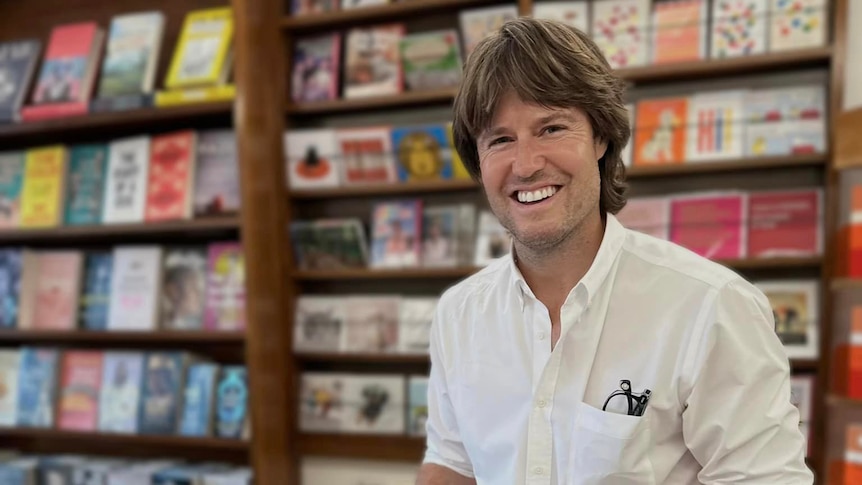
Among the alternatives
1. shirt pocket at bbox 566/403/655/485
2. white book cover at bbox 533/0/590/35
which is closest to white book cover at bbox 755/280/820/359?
white book cover at bbox 533/0/590/35

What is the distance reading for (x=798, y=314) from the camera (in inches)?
82.3

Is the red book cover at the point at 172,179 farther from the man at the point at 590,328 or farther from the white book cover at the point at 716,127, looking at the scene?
the white book cover at the point at 716,127

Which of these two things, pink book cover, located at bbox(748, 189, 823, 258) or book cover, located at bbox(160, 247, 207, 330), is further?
book cover, located at bbox(160, 247, 207, 330)

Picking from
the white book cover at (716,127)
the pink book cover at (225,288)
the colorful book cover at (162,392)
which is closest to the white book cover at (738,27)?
the white book cover at (716,127)

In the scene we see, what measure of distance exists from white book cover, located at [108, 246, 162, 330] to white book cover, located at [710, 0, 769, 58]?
7.03ft

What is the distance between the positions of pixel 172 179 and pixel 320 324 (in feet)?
2.60

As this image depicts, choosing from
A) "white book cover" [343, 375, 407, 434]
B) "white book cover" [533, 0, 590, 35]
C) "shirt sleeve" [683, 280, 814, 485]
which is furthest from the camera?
"white book cover" [343, 375, 407, 434]

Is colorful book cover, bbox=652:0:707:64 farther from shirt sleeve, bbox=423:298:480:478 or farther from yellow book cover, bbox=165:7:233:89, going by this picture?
yellow book cover, bbox=165:7:233:89

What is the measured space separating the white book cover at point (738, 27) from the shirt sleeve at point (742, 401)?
1.38 metres

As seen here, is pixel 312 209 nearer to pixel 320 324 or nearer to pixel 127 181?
pixel 320 324

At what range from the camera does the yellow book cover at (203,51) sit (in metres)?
2.49

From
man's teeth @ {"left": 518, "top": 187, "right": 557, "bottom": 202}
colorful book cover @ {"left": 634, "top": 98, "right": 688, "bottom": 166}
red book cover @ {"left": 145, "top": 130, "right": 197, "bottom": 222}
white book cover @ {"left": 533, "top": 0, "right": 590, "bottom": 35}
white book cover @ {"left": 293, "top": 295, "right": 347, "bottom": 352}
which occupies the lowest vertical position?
white book cover @ {"left": 293, "top": 295, "right": 347, "bottom": 352}

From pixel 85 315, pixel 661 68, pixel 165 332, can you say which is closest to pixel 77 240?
pixel 85 315

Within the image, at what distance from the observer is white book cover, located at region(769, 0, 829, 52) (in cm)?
202
